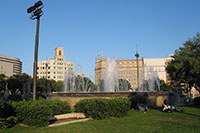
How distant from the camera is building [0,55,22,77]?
139 metres

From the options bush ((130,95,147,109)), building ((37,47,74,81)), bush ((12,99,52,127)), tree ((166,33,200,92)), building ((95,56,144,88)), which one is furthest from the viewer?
building ((95,56,144,88))

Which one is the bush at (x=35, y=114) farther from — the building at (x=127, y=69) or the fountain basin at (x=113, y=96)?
the building at (x=127, y=69)

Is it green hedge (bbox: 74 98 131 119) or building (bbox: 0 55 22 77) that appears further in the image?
building (bbox: 0 55 22 77)

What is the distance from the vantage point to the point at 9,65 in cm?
14475

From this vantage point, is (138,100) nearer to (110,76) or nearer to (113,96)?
(113,96)

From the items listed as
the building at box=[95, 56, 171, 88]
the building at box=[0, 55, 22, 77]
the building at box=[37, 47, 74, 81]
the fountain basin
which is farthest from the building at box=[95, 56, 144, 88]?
the fountain basin

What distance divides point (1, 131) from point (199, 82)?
2511cm

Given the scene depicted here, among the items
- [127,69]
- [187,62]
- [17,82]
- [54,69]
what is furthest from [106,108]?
[127,69]

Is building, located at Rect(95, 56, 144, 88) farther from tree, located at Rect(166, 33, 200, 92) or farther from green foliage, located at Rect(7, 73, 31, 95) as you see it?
tree, located at Rect(166, 33, 200, 92)

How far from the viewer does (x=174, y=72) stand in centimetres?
2761

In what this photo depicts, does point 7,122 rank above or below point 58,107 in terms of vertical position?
below

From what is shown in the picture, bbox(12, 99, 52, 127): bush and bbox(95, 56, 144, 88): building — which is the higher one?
bbox(95, 56, 144, 88): building

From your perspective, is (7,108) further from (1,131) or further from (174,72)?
(174,72)

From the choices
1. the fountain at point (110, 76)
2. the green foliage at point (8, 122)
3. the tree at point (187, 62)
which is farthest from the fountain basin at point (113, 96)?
the fountain at point (110, 76)
